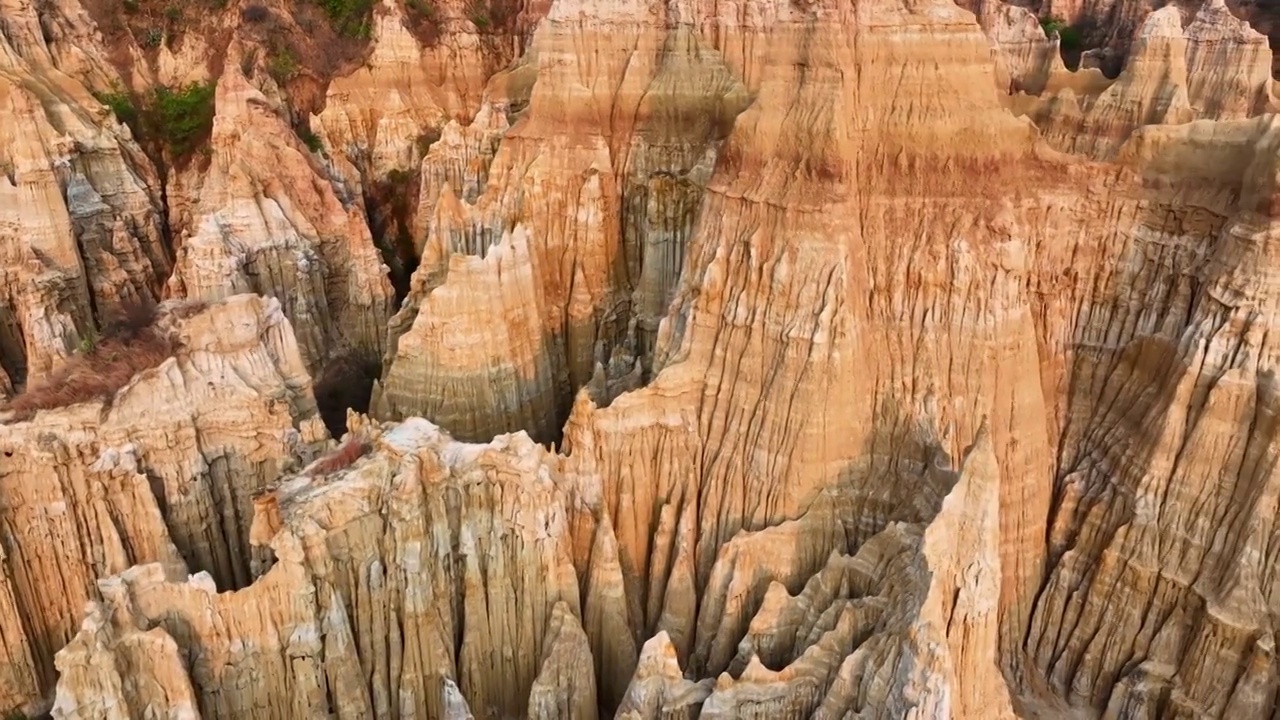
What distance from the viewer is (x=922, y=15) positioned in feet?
49.0

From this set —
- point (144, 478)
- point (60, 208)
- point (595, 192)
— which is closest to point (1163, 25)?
point (595, 192)

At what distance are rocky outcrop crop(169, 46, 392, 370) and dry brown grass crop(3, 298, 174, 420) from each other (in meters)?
5.90

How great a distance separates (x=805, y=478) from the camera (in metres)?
14.4

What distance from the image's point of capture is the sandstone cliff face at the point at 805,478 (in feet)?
40.7

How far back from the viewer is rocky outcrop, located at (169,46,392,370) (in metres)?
24.5

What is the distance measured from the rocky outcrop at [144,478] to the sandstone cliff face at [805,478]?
2.3 inches

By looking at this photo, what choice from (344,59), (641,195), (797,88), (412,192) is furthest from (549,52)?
(344,59)

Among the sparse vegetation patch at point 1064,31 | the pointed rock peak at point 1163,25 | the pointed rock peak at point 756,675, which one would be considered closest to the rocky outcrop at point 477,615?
the pointed rock peak at point 756,675

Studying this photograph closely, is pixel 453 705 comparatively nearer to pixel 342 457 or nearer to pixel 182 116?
pixel 342 457

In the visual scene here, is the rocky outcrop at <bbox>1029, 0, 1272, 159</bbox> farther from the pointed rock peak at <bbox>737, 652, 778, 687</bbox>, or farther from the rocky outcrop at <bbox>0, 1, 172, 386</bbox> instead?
the rocky outcrop at <bbox>0, 1, 172, 386</bbox>

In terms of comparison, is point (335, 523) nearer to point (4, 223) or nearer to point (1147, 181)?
point (1147, 181)

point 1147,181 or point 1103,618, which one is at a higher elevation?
point 1147,181

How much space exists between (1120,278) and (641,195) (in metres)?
11.1

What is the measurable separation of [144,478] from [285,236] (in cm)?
1369
